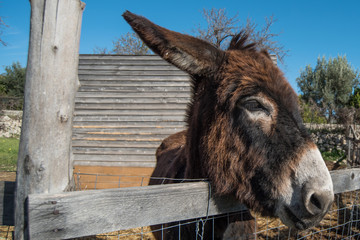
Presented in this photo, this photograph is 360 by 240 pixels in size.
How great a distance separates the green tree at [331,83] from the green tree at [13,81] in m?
33.6

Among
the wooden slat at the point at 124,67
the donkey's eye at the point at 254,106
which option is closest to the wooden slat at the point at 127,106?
the wooden slat at the point at 124,67

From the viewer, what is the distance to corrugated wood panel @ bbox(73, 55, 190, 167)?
7379mm

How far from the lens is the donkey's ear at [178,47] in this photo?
149cm

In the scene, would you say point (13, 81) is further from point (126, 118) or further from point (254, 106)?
point (254, 106)

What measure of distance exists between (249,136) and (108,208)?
962 mm

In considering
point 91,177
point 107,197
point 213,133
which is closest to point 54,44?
point 107,197

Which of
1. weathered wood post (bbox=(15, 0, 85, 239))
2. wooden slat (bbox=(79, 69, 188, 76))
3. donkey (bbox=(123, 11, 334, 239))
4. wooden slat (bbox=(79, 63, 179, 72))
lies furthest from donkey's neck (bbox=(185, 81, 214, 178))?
wooden slat (bbox=(79, 63, 179, 72))

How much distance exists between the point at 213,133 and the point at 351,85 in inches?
1205

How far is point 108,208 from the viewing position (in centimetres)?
116

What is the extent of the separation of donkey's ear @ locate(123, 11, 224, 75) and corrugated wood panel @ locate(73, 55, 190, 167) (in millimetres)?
5196

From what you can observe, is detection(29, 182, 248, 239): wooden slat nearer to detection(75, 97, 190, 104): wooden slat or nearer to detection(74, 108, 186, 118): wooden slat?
detection(74, 108, 186, 118): wooden slat

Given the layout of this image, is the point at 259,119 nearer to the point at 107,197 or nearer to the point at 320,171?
the point at 320,171

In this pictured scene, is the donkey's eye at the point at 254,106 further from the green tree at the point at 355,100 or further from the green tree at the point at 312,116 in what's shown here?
the green tree at the point at 355,100

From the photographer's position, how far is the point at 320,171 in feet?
4.49
